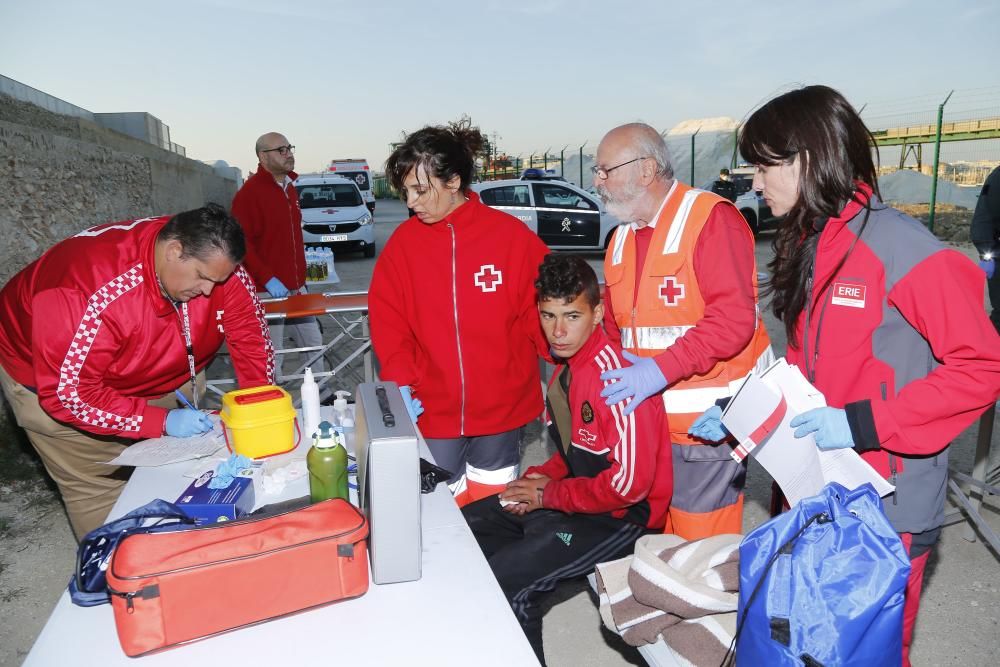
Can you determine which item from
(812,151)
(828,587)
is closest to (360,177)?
(812,151)

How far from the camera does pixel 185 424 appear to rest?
2191mm

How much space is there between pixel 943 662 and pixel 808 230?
74.8 inches

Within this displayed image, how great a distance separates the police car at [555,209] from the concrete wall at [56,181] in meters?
6.04

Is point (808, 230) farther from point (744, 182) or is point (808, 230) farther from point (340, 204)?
point (744, 182)

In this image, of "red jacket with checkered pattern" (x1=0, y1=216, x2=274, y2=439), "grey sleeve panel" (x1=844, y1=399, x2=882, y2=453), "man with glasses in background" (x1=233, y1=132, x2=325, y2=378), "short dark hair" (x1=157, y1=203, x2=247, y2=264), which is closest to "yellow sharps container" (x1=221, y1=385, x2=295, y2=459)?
"red jacket with checkered pattern" (x1=0, y1=216, x2=274, y2=439)

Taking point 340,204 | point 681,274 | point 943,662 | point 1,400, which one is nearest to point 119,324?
point 681,274

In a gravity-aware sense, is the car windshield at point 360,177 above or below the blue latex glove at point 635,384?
above

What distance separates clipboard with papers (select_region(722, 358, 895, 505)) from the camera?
63.2 inches

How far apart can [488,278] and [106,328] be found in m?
1.29

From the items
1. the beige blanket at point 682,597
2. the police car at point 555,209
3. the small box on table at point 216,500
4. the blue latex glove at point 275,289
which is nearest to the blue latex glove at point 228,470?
the small box on table at point 216,500

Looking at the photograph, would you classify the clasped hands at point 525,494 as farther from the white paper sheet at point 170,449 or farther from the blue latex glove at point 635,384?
the white paper sheet at point 170,449

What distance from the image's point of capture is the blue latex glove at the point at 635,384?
1.97 meters

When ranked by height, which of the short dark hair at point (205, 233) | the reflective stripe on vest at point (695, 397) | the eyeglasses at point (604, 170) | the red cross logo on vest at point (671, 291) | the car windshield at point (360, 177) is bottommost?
the reflective stripe on vest at point (695, 397)

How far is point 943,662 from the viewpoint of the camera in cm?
247
